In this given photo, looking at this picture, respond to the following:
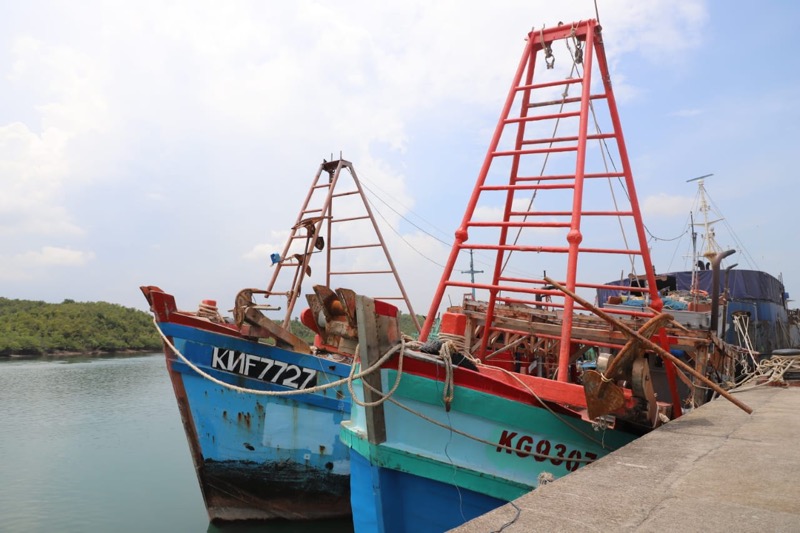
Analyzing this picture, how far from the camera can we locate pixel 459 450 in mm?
4754

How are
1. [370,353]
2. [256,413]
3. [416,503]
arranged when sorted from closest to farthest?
[370,353] → [416,503] → [256,413]

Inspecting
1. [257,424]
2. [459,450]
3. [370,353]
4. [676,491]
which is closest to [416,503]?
[459,450]

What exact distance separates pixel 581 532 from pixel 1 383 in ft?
124

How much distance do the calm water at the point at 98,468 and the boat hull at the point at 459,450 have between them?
5169 mm

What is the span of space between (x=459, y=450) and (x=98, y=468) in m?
12.8

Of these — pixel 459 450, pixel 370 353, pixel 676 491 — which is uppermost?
pixel 370 353

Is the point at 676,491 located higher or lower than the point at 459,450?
higher

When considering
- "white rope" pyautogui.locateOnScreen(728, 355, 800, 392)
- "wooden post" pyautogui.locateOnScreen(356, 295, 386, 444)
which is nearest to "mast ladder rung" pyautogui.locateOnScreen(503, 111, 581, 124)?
"wooden post" pyautogui.locateOnScreen(356, 295, 386, 444)

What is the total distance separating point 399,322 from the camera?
187 inches

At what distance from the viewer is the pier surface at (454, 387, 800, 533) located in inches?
106

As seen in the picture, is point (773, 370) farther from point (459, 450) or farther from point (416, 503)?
point (416, 503)

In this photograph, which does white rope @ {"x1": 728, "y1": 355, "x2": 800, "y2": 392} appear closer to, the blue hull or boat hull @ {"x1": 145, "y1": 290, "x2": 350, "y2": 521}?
boat hull @ {"x1": 145, "y1": 290, "x2": 350, "y2": 521}

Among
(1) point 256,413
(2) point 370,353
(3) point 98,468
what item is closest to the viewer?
(2) point 370,353

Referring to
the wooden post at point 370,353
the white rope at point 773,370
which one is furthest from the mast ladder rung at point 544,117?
the white rope at point 773,370
